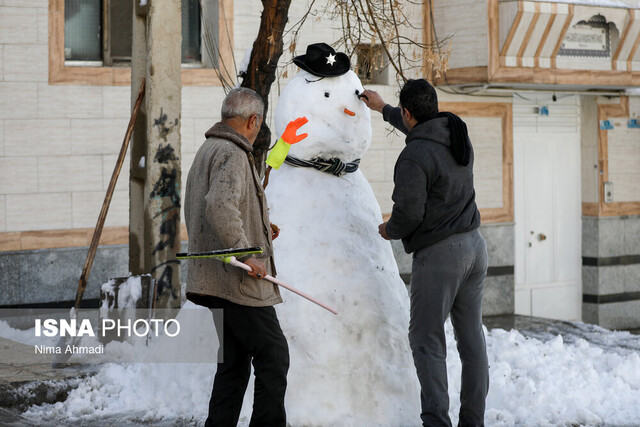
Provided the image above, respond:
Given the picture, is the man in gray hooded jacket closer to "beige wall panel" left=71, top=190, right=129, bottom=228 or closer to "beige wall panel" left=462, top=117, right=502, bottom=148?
"beige wall panel" left=71, top=190, right=129, bottom=228

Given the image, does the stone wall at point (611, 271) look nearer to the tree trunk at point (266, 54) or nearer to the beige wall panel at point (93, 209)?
the beige wall panel at point (93, 209)

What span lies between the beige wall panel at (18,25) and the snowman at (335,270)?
4.50 meters

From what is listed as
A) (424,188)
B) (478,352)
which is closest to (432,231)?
(424,188)

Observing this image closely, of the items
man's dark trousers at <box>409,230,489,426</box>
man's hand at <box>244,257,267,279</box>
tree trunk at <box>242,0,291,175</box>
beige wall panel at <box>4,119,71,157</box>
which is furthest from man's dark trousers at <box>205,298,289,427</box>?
beige wall panel at <box>4,119,71,157</box>

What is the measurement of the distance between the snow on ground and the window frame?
4035mm

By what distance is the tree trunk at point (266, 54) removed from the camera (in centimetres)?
743

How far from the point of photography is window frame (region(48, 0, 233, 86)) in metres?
9.69

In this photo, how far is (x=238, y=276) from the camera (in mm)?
4605

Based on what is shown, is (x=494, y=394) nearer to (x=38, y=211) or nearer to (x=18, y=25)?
(x=38, y=211)

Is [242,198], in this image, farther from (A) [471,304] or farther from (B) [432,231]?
(A) [471,304]

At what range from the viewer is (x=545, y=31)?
11.6m

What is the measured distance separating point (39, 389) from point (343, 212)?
2380 millimetres

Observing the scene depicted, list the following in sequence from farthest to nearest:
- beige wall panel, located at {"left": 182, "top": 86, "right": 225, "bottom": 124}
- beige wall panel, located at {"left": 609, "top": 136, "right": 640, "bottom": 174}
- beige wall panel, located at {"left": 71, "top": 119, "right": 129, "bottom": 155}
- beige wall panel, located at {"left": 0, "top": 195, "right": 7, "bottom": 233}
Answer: beige wall panel, located at {"left": 609, "top": 136, "right": 640, "bottom": 174}
beige wall panel, located at {"left": 182, "top": 86, "right": 225, "bottom": 124}
beige wall panel, located at {"left": 71, "top": 119, "right": 129, "bottom": 155}
beige wall panel, located at {"left": 0, "top": 195, "right": 7, "bottom": 233}

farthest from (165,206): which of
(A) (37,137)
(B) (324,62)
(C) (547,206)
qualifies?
(C) (547,206)
